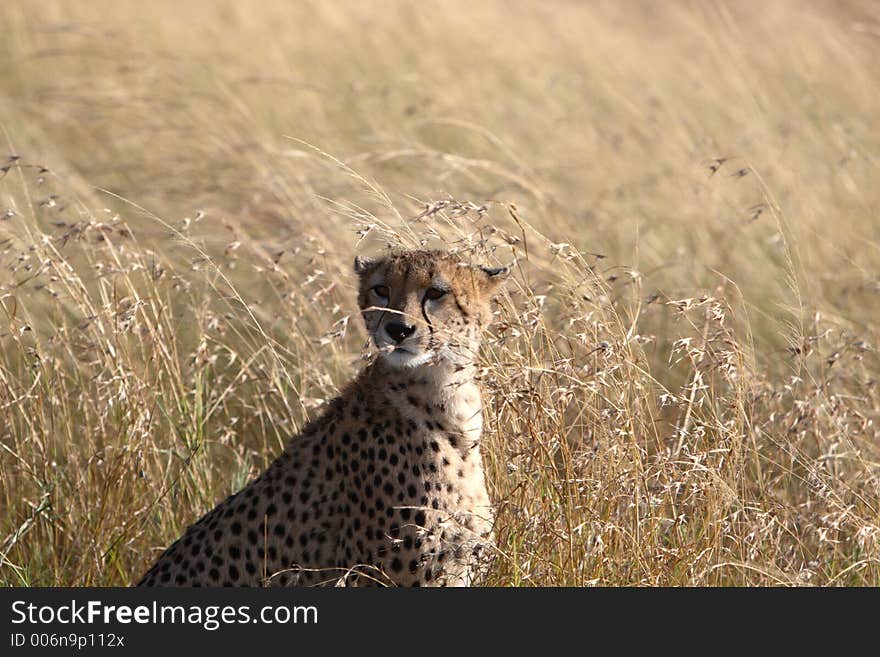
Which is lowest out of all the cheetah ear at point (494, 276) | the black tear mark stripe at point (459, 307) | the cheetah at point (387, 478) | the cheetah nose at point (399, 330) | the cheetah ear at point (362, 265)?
the cheetah at point (387, 478)

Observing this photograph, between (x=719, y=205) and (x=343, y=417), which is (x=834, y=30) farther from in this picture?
(x=343, y=417)

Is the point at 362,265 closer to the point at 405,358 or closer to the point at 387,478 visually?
the point at 405,358

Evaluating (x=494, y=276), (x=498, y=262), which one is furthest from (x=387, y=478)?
(x=498, y=262)

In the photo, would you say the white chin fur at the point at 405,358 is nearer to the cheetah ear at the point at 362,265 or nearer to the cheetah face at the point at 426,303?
the cheetah face at the point at 426,303

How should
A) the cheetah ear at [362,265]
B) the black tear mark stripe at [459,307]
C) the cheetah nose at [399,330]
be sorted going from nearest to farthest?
the cheetah nose at [399,330], the black tear mark stripe at [459,307], the cheetah ear at [362,265]

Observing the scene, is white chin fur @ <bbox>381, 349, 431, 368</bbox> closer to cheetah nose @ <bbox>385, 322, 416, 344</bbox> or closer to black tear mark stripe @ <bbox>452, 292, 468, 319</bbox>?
cheetah nose @ <bbox>385, 322, 416, 344</bbox>

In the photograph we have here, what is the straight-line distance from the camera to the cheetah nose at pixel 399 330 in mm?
2977

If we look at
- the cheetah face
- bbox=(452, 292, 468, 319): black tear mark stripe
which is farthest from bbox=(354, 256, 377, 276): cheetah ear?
bbox=(452, 292, 468, 319): black tear mark stripe

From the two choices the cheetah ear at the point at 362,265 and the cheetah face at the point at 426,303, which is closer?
the cheetah face at the point at 426,303

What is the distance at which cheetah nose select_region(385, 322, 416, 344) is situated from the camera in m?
2.98

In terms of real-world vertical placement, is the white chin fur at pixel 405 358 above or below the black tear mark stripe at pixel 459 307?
below

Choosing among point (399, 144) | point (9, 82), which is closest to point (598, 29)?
point (399, 144)

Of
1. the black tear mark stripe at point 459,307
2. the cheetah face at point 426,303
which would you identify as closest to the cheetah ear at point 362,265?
the cheetah face at point 426,303

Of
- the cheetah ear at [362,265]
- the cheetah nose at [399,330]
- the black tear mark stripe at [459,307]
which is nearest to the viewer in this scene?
the cheetah nose at [399,330]
